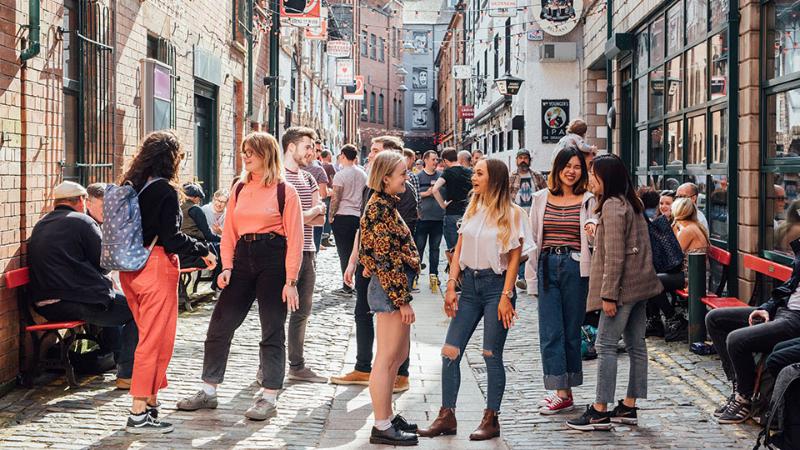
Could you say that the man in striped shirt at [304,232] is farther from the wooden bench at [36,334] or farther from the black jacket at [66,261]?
the wooden bench at [36,334]

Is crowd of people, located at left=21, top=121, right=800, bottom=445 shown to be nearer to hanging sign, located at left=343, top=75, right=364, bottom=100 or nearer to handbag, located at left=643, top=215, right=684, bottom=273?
handbag, located at left=643, top=215, right=684, bottom=273

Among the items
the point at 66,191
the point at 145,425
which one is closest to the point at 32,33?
the point at 66,191

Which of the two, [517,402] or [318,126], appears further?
[318,126]

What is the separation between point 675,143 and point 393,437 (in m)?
7.31

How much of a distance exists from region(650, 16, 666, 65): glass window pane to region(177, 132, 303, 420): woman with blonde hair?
24.3ft

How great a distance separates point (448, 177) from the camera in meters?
13.0

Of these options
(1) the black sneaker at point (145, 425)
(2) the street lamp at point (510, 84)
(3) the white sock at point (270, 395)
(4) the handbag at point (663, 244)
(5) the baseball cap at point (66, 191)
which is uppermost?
(2) the street lamp at point (510, 84)

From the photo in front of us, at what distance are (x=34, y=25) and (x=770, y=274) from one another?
588cm

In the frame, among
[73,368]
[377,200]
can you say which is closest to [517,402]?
[377,200]

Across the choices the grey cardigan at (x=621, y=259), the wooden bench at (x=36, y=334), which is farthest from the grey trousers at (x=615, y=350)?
the wooden bench at (x=36, y=334)

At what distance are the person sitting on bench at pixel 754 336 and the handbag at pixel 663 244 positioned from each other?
137cm

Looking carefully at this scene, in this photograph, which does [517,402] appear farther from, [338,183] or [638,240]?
[338,183]

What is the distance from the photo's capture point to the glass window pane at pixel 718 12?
30.7 ft

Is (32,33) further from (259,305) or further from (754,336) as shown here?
(754,336)
